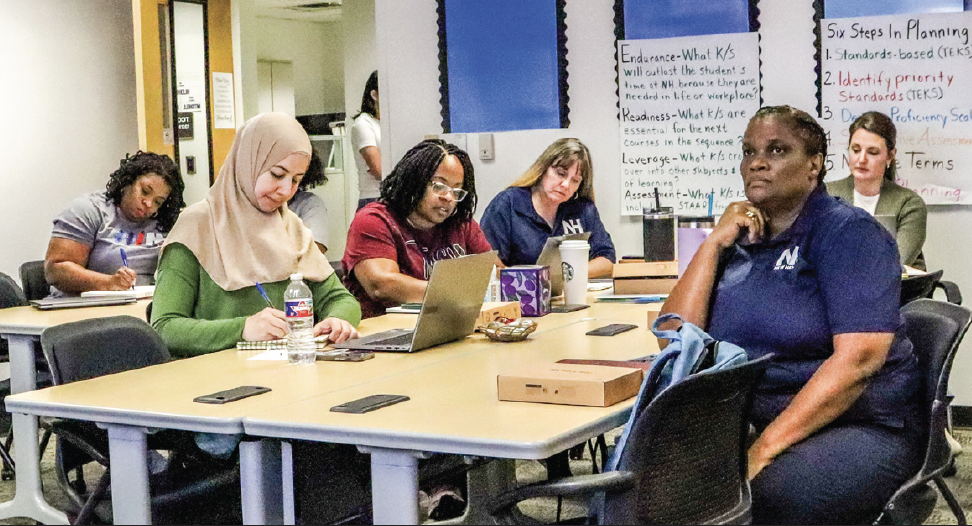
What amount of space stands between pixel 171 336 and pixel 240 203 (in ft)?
1.49

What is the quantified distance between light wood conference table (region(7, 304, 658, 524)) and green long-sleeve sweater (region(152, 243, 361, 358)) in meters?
0.13

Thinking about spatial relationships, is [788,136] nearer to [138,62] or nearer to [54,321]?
[54,321]

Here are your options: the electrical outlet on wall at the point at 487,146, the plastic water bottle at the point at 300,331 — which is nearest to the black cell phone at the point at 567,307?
the plastic water bottle at the point at 300,331

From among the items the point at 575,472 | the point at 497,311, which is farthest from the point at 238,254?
the point at 575,472

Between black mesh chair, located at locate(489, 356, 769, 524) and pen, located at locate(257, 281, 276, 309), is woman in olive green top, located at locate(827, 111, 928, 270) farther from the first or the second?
black mesh chair, located at locate(489, 356, 769, 524)

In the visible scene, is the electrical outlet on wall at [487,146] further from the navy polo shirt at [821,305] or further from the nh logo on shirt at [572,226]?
the navy polo shirt at [821,305]

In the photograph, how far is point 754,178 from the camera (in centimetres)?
262

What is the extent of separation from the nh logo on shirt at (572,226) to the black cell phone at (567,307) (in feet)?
3.62

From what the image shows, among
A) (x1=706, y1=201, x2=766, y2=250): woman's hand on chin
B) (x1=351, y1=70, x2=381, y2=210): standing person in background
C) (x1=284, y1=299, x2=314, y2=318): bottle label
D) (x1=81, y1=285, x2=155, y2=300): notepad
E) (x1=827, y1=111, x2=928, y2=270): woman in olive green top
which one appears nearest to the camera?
(x1=706, y1=201, x2=766, y2=250): woman's hand on chin

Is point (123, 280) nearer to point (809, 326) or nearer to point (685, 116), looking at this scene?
point (685, 116)

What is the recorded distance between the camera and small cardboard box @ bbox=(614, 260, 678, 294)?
406 centimetres

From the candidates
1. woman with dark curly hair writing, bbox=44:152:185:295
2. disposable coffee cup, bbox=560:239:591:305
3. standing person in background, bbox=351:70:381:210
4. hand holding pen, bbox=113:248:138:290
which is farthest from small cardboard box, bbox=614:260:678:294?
standing person in background, bbox=351:70:381:210

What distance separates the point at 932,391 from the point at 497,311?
50.4 inches

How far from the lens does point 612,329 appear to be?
10.7 feet
